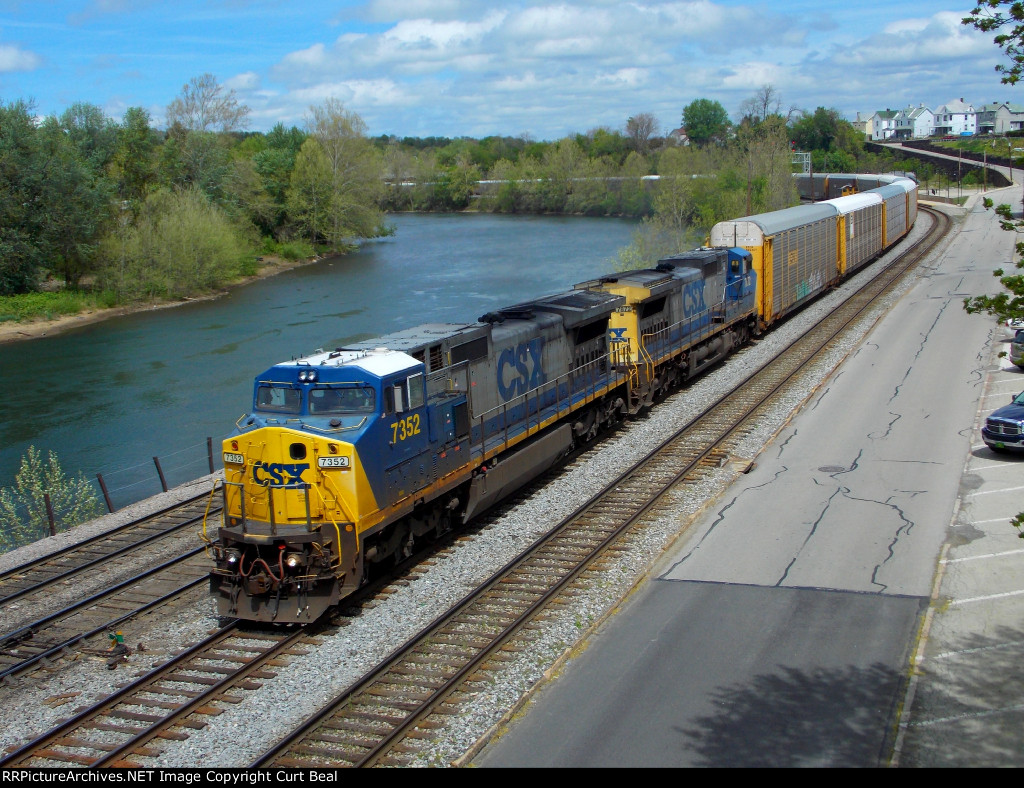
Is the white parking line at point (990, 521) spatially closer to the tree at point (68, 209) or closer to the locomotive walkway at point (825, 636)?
the locomotive walkway at point (825, 636)

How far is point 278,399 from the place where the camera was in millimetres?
11836

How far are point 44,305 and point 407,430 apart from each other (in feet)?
152

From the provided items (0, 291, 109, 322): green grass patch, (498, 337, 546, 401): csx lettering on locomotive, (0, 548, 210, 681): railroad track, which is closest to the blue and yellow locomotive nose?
(0, 548, 210, 681): railroad track

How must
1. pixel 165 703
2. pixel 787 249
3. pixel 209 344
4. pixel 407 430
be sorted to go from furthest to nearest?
1. pixel 209 344
2. pixel 787 249
3. pixel 407 430
4. pixel 165 703

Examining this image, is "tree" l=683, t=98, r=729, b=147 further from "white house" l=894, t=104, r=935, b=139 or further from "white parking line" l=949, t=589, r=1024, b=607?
"white parking line" l=949, t=589, r=1024, b=607

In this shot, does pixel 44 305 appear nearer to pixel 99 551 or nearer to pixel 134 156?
pixel 134 156

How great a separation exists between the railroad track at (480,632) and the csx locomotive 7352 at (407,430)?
142 cm

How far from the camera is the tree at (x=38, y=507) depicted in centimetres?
1994

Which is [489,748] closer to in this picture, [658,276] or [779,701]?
[779,701]

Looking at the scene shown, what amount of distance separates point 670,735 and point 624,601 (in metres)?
3.34

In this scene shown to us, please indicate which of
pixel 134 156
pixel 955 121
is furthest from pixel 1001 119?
pixel 134 156

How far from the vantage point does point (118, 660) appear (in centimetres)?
1073

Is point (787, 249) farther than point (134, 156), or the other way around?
point (134, 156)

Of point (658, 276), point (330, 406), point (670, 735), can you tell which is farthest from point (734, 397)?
point (670, 735)
